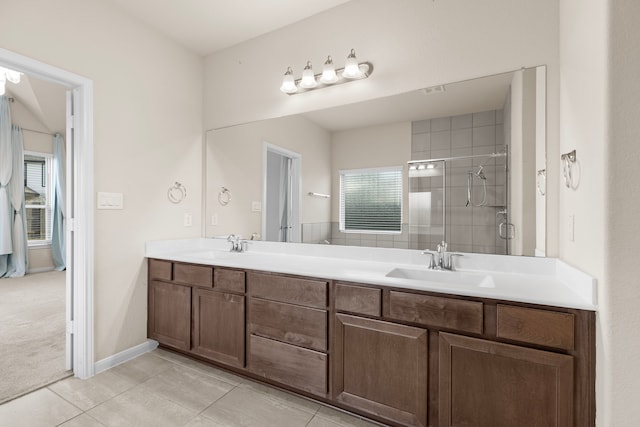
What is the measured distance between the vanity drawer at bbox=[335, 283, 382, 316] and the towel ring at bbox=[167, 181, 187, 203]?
5.96 ft

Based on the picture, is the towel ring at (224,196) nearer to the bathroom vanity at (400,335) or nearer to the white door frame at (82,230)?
the bathroom vanity at (400,335)

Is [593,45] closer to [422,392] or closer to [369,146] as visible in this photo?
[369,146]

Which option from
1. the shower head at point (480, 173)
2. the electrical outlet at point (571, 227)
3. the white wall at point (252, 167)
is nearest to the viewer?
the electrical outlet at point (571, 227)

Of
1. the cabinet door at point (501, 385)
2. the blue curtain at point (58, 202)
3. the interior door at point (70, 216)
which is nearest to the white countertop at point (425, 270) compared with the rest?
the cabinet door at point (501, 385)

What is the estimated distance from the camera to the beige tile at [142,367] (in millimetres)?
2139

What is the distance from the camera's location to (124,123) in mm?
2348

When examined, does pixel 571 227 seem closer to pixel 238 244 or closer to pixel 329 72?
pixel 329 72

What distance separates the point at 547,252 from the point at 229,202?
2.42 meters

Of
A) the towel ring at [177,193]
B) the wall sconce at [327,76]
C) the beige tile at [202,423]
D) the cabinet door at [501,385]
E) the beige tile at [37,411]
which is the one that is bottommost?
the beige tile at [202,423]

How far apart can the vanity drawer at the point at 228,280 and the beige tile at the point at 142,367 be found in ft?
2.52

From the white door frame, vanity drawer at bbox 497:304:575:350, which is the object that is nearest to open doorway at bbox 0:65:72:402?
the white door frame

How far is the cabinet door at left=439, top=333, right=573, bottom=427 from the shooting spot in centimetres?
120

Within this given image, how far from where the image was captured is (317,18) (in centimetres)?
236

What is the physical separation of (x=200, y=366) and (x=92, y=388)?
2.15 ft
